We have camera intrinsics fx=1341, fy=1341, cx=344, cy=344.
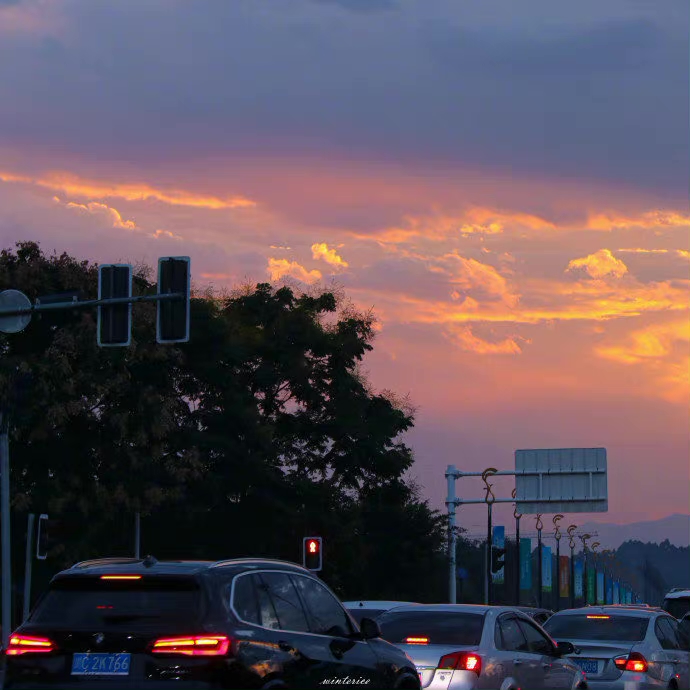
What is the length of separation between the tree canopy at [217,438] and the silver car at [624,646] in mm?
15690

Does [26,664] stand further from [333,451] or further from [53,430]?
[333,451]

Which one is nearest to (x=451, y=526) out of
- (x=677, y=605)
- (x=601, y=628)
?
(x=677, y=605)

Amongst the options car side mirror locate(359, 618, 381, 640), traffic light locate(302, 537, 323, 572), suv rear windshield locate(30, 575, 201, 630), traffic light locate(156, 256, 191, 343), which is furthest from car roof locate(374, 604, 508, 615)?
traffic light locate(302, 537, 323, 572)

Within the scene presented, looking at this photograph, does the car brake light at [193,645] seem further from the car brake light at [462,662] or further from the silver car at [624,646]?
the silver car at [624,646]

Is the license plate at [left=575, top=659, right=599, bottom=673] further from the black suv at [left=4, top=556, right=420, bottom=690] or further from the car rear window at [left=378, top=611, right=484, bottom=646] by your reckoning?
the black suv at [left=4, top=556, right=420, bottom=690]

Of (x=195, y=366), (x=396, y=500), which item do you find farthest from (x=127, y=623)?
(x=396, y=500)

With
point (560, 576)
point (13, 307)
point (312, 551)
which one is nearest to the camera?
point (13, 307)

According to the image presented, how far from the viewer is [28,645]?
9.80m

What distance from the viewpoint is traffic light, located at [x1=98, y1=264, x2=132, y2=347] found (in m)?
20.5

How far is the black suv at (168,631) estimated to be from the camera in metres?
9.36

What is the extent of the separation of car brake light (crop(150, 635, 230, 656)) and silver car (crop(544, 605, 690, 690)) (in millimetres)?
8884

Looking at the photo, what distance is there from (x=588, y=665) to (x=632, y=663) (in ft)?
1.87

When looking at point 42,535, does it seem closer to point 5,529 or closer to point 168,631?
point 5,529

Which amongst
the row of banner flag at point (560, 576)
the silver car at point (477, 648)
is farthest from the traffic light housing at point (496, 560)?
the silver car at point (477, 648)
